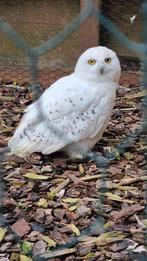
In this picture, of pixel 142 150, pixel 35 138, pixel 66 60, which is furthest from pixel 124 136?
pixel 66 60

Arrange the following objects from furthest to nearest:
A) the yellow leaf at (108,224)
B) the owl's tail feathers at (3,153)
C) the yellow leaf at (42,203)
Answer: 1. the owl's tail feathers at (3,153)
2. the yellow leaf at (42,203)
3. the yellow leaf at (108,224)

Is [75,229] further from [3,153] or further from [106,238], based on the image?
[3,153]

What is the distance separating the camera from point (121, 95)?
2.00 m

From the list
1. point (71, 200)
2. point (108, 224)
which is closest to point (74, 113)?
point (71, 200)

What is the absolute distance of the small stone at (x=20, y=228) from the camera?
1.22 m

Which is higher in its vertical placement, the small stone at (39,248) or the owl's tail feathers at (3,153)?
the owl's tail feathers at (3,153)

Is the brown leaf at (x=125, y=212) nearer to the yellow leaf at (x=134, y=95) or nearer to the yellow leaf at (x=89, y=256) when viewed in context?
the yellow leaf at (x=89, y=256)

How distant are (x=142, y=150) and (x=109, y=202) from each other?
0.29 m

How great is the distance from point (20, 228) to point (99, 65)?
469 mm

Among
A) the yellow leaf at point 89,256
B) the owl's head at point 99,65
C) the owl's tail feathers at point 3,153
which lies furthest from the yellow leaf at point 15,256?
the owl's head at point 99,65

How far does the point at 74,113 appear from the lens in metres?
1.55

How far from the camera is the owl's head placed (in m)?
1.50

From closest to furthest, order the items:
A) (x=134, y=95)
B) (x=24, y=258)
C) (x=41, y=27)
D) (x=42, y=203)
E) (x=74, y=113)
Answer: (x=24, y=258)
(x=42, y=203)
(x=74, y=113)
(x=134, y=95)
(x=41, y=27)

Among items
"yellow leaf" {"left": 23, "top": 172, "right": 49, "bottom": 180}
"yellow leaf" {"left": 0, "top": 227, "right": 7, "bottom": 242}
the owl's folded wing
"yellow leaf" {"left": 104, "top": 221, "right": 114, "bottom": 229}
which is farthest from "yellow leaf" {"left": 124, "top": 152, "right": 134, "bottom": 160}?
"yellow leaf" {"left": 0, "top": 227, "right": 7, "bottom": 242}
